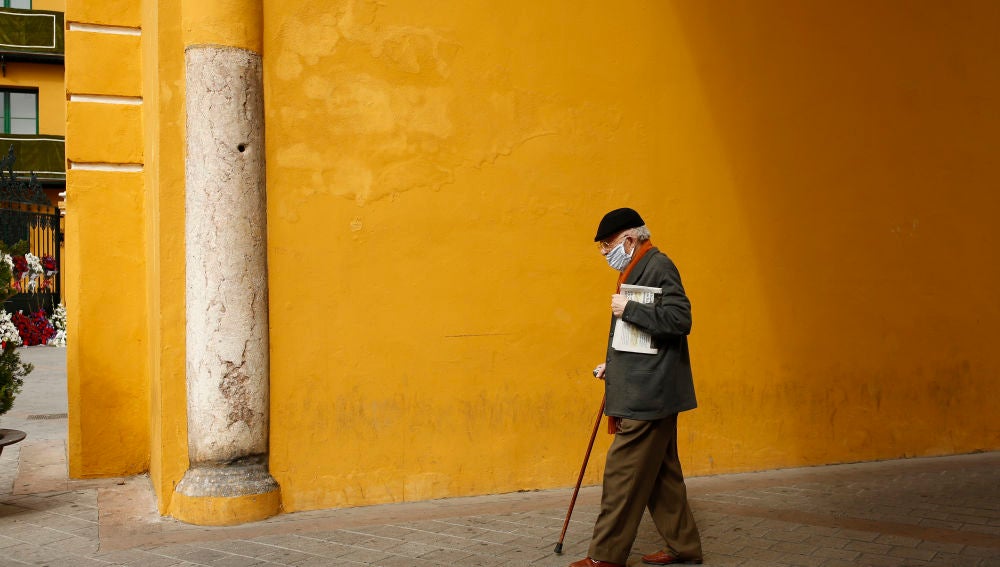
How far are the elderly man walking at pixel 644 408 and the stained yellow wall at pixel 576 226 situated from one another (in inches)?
67.4

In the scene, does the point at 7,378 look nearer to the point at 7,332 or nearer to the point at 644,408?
the point at 7,332

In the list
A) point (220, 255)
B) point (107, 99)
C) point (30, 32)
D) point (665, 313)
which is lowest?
point (665, 313)

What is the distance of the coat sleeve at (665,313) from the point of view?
4676mm

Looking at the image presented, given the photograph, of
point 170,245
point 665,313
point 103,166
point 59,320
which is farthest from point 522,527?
point 59,320

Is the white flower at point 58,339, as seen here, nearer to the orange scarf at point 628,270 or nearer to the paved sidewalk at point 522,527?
the paved sidewalk at point 522,527

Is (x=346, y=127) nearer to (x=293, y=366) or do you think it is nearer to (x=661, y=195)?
(x=293, y=366)

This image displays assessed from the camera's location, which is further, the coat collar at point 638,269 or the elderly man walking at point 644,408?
the coat collar at point 638,269

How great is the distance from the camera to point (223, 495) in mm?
5664

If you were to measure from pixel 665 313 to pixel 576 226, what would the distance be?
6.92 ft

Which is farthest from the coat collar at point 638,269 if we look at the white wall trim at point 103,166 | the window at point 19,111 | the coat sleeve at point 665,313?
the window at point 19,111

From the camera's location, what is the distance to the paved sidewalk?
5020mm

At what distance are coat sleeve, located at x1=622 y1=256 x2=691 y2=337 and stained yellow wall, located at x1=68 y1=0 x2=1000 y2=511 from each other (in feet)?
6.20

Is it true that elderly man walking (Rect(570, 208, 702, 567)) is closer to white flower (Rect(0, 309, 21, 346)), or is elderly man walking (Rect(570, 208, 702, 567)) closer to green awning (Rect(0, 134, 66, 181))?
white flower (Rect(0, 309, 21, 346))

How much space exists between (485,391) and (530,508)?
2.64ft
